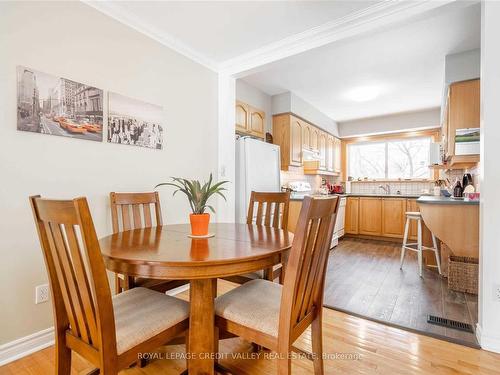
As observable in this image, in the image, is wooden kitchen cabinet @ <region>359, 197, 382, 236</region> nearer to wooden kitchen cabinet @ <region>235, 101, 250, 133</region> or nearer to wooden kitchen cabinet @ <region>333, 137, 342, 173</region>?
wooden kitchen cabinet @ <region>333, 137, 342, 173</region>

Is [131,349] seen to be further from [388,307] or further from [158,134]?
[388,307]

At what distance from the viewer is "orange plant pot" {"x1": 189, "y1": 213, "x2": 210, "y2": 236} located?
1.50m

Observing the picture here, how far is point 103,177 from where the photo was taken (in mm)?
2051

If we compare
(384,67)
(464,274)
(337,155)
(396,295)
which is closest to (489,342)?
(396,295)

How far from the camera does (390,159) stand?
5898mm

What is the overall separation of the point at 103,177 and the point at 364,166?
5.69 m

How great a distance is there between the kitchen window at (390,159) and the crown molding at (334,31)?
426cm

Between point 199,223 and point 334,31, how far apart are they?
2039 mm

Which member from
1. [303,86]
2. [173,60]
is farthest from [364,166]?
[173,60]

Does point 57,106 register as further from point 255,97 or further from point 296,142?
point 296,142

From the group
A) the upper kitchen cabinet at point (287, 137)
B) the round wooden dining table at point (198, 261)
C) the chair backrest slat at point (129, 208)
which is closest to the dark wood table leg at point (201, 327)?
the round wooden dining table at point (198, 261)

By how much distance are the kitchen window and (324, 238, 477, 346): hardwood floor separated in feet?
8.64

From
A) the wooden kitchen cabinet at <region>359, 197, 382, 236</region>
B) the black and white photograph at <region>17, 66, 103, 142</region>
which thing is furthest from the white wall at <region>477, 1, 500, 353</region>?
the wooden kitchen cabinet at <region>359, 197, 382, 236</region>

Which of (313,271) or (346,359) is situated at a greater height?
(313,271)
